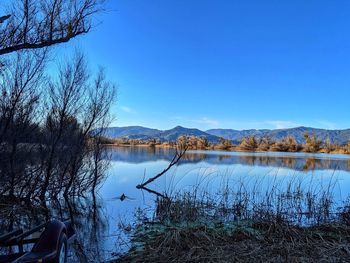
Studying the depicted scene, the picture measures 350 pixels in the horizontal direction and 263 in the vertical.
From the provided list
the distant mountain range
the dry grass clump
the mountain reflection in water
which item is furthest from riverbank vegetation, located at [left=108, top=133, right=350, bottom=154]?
the dry grass clump

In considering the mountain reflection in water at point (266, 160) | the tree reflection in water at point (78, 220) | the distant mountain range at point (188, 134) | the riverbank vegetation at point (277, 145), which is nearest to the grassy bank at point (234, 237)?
the tree reflection in water at point (78, 220)

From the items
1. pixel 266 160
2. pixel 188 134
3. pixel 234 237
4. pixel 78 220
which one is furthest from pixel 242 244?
pixel 266 160

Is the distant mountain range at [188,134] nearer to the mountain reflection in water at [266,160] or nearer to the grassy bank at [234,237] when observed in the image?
the mountain reflection in water at [266,160]

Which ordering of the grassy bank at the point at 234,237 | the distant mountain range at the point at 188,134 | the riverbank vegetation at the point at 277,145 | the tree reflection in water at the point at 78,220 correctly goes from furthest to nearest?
the distant mountain range at the point at 188,134 → the riverbank vegetation at the point at 277,145 → the tree reflection in water at the point at 78,220 → the grassy bank at the point at 234,237

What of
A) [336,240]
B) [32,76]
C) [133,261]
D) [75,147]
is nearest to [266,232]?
[336,240]

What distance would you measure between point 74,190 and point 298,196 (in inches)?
360

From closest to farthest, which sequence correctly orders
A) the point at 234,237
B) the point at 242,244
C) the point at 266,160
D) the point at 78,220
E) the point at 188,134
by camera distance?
the point at 242,244 < the point at 234,237 < the point at 78,220 < the point at 188,134 < the point at 266,160

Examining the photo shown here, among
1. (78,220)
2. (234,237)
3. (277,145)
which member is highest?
(277,145)

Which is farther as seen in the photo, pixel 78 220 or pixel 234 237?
pixel 78 220

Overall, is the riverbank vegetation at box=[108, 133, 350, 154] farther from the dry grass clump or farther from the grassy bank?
the dry grass clump

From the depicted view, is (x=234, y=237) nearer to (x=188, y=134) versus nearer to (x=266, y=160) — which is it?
(x=188, y=134)

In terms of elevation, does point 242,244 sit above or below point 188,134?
below

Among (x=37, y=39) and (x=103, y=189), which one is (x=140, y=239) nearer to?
(x=37, y=39)

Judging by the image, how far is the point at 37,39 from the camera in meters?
8.56
